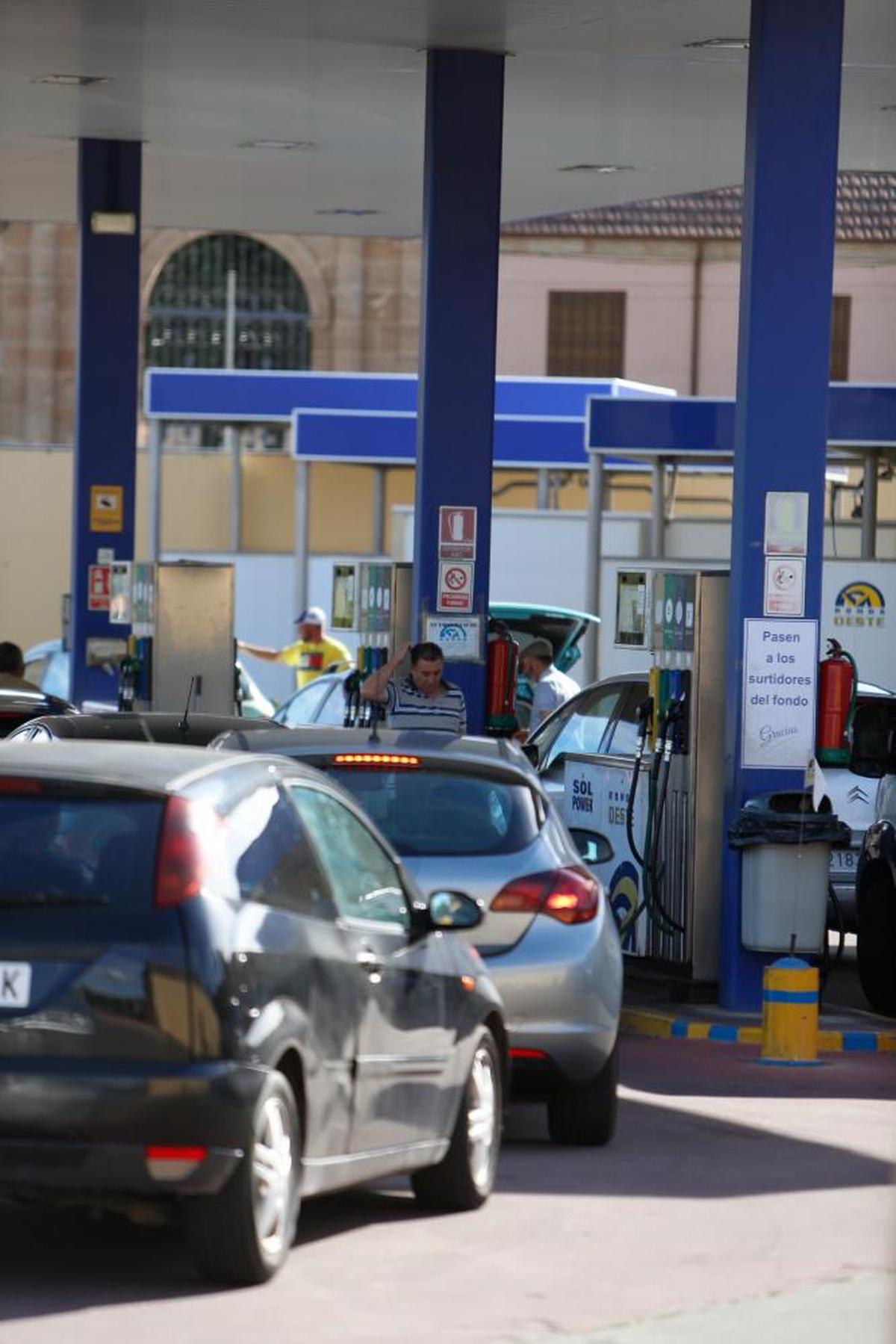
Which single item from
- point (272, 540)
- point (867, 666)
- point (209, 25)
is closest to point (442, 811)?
point (209, 25)

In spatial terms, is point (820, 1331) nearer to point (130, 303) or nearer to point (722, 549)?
point (130, 303)

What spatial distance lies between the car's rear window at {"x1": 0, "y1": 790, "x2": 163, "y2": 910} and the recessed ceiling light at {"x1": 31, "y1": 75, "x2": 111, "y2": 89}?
515 inches

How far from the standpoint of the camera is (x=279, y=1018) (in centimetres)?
757

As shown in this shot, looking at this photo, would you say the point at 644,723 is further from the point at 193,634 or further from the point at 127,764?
the point at 127,764

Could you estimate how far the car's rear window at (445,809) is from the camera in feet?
33.4

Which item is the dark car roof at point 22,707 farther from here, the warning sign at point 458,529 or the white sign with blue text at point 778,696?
the white sign with blue text at point 778,696

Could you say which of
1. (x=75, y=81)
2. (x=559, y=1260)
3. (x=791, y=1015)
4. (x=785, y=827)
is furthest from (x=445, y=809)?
(x=75, y=81)

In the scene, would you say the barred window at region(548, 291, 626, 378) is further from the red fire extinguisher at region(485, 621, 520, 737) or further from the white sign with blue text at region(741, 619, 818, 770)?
the white sign with blue text at region(741, 619, 818, 770)

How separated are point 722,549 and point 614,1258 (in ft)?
80.9

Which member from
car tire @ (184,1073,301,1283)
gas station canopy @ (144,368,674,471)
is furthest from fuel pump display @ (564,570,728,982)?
gas station canopy @ (144,368,674,471)

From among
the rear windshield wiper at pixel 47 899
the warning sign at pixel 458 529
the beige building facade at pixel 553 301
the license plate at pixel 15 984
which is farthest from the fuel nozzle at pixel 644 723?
the beige building facade at pixel 553 301

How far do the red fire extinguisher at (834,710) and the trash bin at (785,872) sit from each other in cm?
42

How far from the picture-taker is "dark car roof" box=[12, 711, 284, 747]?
Result: 1266cm

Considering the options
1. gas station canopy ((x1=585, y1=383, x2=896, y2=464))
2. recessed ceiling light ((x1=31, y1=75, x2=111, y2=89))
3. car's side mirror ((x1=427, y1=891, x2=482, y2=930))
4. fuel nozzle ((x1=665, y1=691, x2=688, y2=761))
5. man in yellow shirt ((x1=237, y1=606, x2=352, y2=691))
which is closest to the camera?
car's side mirror ((x1=427, y1=891, x2=482, y2=930))
